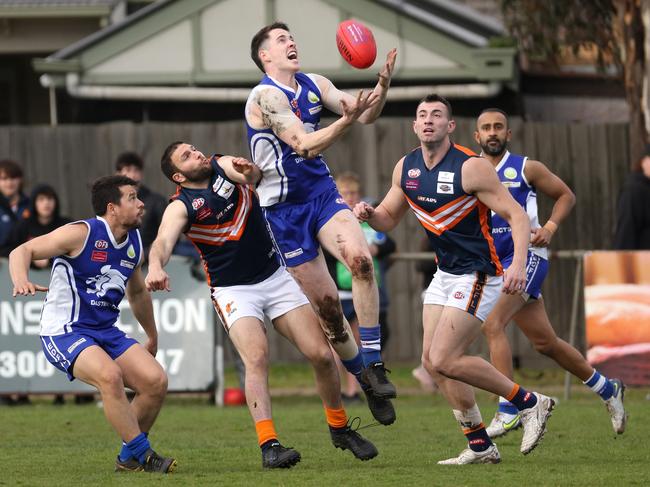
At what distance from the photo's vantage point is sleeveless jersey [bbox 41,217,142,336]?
9766 mm

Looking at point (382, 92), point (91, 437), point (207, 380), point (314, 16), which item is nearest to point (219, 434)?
point (91, 437)

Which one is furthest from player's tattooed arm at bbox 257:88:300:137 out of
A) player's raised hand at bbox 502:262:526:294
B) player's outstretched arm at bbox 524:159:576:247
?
player's outstretched arm at bbox 524:159:576:247

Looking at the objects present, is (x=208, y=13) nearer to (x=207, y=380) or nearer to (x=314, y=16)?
(x=314, y=16)

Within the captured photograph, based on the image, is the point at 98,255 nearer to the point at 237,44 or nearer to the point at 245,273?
the point at 245,273

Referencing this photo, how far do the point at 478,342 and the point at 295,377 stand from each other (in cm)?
224

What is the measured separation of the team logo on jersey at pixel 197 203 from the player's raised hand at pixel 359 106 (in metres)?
1.31

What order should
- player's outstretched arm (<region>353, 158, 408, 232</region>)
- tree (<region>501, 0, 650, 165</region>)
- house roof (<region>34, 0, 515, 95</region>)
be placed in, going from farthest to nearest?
house roof (<region>34, 0, 515, 95</region>) → tree (<region>501, 0, 650, 165</region>) → player's outstretched arm (<region>353, 158, 408, 232</region>)

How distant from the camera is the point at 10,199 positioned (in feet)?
51.2

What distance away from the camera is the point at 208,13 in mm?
19641

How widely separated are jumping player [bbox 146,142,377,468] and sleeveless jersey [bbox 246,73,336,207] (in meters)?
0.12

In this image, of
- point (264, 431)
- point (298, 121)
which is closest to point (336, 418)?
point (264, 431)

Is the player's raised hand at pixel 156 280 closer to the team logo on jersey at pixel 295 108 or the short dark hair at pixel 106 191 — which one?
the short dark hair at pixel 106 191

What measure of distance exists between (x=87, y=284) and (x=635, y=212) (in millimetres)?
7290

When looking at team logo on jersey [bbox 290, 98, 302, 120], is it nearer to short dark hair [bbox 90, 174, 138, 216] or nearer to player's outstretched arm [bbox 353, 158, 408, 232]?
player's outstretched arm [bbox 353, 158, 408, 232]
